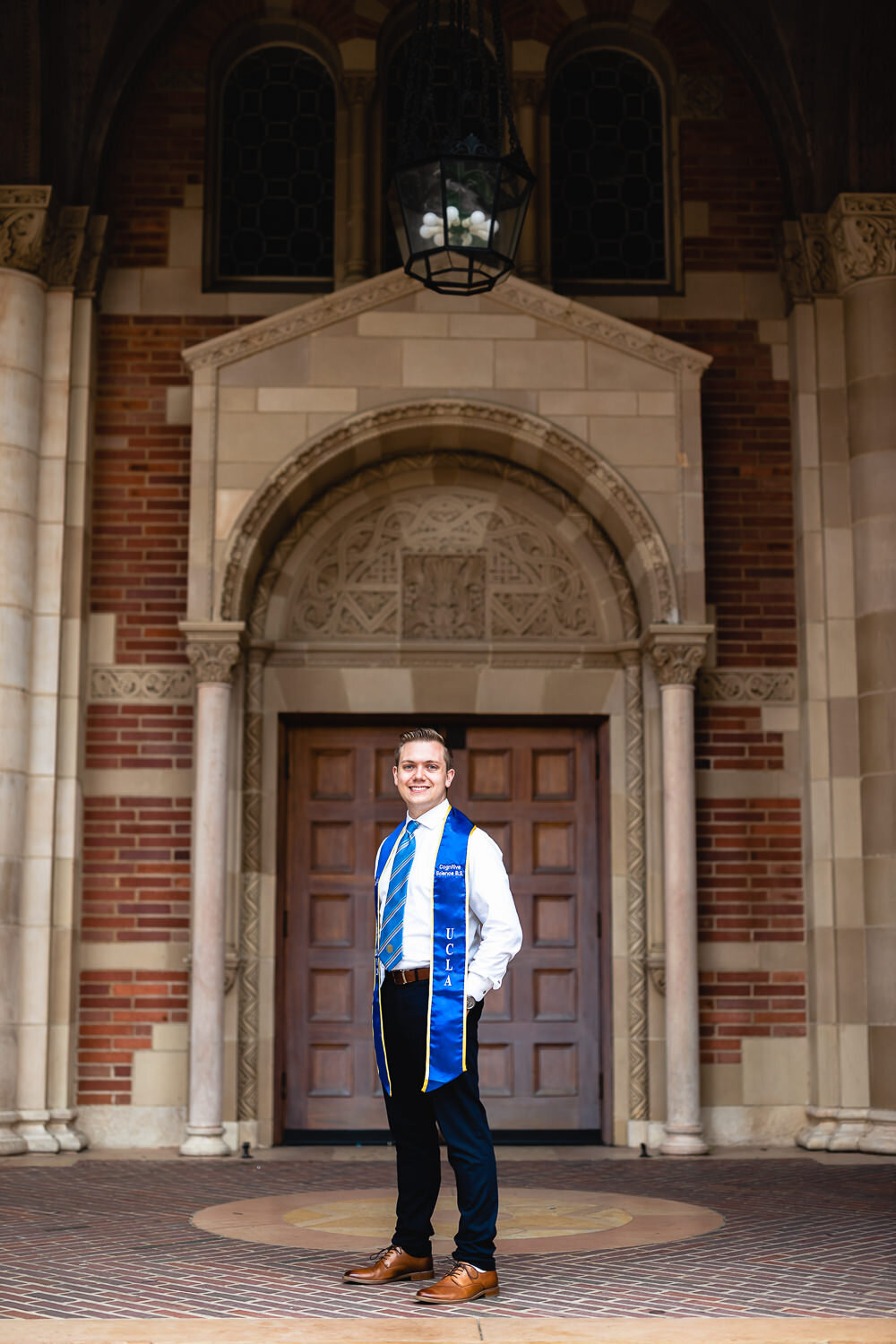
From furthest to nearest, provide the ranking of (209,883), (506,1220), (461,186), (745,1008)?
(745,1008), (209,883), (461,186), (506,1220)

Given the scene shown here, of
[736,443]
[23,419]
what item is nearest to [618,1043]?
[736,443]

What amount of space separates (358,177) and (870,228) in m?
3.32

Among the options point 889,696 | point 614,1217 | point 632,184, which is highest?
point 632,184

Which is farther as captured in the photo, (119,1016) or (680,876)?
(119,1016)

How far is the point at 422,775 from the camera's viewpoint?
497cm

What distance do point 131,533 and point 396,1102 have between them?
555 cm

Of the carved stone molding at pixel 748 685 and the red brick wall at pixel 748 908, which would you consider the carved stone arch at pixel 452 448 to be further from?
the red brick wall at pixel 748 908

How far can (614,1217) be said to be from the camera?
248 inches

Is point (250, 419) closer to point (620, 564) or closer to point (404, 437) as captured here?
point (404, 437)

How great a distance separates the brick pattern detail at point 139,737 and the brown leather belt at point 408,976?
15.4ft

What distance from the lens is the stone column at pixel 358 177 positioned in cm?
999

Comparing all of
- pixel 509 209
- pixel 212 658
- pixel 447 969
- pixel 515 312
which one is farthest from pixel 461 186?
pixel 447 969

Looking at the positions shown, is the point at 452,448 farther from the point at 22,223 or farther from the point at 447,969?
the point at 447,969

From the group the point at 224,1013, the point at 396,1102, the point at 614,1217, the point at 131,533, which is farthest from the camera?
the point at 131,533
